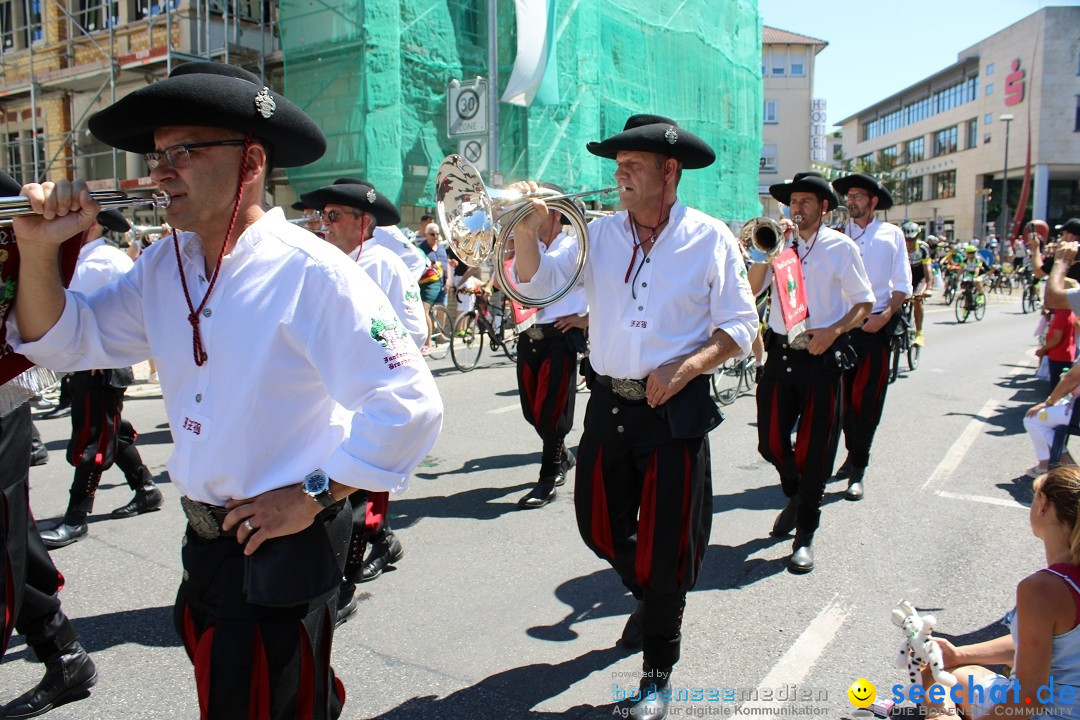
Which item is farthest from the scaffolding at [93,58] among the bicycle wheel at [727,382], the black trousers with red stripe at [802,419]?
the black trousers with red stripe at [802,419]

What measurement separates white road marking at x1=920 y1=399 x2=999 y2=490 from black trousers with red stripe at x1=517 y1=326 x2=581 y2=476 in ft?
9.02

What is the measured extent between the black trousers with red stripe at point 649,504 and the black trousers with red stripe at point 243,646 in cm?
146

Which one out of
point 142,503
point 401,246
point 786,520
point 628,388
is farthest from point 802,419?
point 142,503

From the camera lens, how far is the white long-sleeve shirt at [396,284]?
4.57 m

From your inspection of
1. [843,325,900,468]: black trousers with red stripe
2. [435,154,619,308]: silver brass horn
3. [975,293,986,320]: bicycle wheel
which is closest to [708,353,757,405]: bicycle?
[843,325,900,468]: black trousers with red stripe

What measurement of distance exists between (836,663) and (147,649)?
3.01 meters

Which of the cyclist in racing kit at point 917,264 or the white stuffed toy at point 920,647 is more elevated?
the cyclist in racing kit at point 917,264

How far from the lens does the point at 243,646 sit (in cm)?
193

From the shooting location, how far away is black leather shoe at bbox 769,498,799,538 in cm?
507

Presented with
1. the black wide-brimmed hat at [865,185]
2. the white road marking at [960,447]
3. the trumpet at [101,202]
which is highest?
the black wide-brimmed hat at [865,185]

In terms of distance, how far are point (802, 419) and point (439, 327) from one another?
900cm

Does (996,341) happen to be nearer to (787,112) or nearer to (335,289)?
(335,289)

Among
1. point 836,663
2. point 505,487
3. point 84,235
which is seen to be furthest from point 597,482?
point 505,487

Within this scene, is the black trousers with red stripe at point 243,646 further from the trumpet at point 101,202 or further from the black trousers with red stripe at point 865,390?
the black trousers with red stripe at point 865,390
